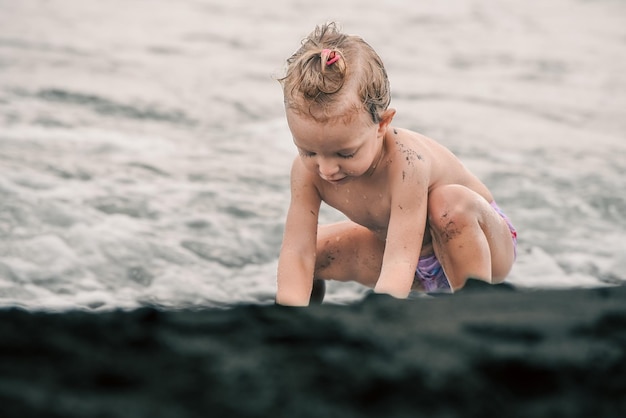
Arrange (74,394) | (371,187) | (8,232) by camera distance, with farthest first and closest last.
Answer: (8,232), (371,187), (74,394)

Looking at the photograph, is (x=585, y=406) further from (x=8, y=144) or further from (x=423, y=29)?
(x=423, y=29)

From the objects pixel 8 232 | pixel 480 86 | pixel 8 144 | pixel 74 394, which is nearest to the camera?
pixel 74 394

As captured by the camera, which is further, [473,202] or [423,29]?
[423,29]

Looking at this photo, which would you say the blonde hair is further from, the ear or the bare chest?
the bare chest

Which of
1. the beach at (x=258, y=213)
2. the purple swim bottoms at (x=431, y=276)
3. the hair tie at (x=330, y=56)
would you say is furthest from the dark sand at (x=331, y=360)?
the purple swim bottoms at (x=431, y=276)

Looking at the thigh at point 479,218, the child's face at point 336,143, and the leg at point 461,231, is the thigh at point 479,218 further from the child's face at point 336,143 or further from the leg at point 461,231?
the child's face at point 336,143

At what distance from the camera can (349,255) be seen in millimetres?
3934

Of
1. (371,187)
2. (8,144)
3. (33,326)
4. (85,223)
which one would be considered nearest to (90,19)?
(8,144)

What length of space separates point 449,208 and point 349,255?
595mm

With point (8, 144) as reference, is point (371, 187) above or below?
above

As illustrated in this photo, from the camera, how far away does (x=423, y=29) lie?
9922mm

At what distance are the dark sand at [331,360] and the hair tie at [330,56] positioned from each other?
37.7 inches

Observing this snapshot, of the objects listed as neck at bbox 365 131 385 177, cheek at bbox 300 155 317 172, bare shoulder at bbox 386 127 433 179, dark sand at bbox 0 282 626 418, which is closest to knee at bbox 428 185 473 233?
bare shoulder at bbox 386 127 433 179

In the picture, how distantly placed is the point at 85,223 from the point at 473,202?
224 cm
